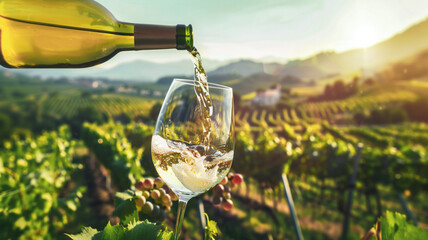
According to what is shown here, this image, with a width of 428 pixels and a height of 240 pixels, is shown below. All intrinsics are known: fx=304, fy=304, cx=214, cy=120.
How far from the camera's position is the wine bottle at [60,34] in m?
1.23

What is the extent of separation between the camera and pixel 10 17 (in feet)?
3.99

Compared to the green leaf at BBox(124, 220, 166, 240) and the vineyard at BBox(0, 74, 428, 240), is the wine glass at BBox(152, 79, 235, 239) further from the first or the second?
the green leaf at BBox(124, 220, 166, 240)

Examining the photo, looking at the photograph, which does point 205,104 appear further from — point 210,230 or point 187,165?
point 210,230

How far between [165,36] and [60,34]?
0.54 meters

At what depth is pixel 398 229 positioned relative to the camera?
25.9 inches

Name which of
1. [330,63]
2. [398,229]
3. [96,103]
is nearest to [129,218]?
[398,229]

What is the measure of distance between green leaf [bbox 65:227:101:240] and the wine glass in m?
0.25

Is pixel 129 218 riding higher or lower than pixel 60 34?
lower

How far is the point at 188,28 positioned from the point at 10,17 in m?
0.75

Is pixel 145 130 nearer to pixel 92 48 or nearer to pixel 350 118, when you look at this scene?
pixel 92 48

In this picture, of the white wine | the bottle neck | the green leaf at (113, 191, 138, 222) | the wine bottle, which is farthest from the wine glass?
the wine bottle

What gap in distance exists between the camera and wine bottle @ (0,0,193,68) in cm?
123

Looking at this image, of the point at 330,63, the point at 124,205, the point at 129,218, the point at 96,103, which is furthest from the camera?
the point at 330,63

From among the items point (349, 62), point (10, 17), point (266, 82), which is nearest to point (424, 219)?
point (10, 17)
